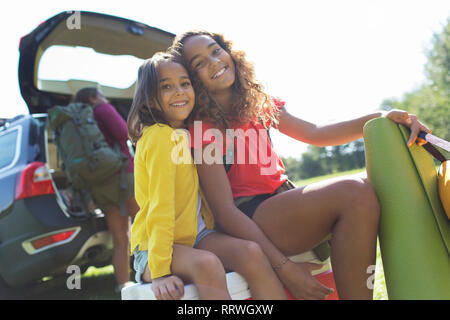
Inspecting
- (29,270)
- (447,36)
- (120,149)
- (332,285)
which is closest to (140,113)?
(332,285)

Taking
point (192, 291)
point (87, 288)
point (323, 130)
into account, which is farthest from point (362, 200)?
point (87, 288)

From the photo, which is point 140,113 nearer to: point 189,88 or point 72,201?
point 189,88

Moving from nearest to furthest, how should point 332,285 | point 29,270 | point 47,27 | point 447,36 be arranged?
point 332,285 < point 29,270 < point 47,27 < point 447,36

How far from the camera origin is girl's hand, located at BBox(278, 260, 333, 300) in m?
1.19

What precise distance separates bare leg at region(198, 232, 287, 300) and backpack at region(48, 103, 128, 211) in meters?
1.87

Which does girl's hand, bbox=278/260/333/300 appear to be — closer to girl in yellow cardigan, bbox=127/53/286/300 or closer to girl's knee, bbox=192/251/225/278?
girl in yellow cardigan, bbox=127/53/286/300

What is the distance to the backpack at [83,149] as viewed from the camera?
2.78 meters

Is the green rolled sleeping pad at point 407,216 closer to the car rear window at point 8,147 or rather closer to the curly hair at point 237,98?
the curly hair at point 237,98

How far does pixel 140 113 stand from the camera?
1562 mm

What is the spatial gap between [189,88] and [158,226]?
629mm

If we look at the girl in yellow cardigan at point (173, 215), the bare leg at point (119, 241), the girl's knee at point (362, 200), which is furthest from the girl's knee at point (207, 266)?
the bare leg at point (119, 241)

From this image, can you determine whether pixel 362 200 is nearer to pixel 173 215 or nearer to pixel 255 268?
pixel 255 268

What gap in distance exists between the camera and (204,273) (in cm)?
115

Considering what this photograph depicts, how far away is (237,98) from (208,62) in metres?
0.21
